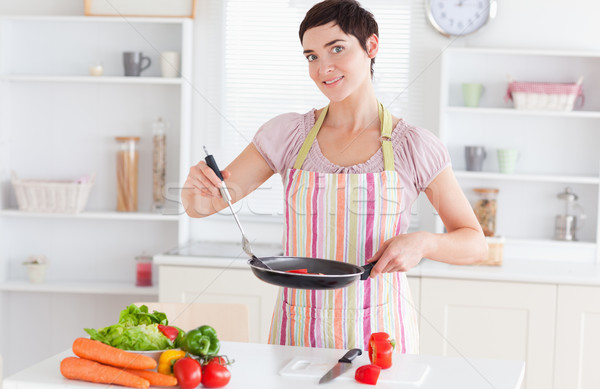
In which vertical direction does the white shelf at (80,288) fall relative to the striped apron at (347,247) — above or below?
below

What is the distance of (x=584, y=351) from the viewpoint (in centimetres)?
247

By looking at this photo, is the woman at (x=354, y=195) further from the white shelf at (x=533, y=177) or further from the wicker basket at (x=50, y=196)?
the wicker basket at (x=50, y=196)

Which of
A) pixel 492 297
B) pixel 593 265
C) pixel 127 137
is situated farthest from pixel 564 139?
pixel 127 137

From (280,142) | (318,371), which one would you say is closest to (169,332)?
(318,371)

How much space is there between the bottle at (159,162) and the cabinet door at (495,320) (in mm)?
1143

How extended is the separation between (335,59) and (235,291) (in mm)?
1312

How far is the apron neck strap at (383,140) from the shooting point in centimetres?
155

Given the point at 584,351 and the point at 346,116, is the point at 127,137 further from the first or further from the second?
the point at 584,351

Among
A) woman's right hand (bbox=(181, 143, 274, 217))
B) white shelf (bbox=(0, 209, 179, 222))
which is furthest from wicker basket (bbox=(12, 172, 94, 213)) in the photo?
woman's right hand (bbox=(181, 143, 274, 217))

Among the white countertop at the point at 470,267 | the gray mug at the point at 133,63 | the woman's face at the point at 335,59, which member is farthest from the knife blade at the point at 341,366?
the gray mug at the point at 133,63

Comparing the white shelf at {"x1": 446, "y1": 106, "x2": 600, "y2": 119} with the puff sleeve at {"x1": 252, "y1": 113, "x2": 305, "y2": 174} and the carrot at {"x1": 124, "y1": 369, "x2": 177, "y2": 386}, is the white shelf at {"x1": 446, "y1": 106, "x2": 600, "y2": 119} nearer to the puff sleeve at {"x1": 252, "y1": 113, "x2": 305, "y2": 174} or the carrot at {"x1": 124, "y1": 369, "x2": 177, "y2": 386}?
the puff sleeve at {"x1": 252, "y1": 113, "x2": 305, "y2": 174}

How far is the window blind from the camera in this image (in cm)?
291

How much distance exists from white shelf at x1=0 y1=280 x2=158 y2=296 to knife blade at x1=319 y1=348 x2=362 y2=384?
163 cm

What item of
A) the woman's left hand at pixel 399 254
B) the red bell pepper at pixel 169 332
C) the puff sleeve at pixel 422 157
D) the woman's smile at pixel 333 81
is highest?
the woman's smile at pixel 333 81
